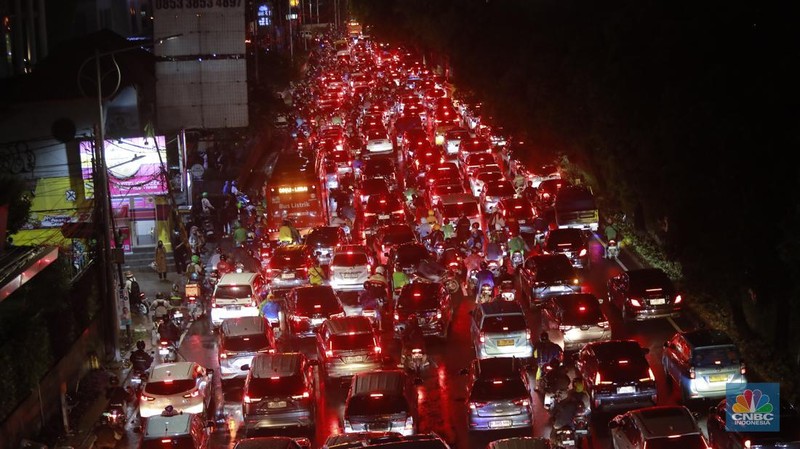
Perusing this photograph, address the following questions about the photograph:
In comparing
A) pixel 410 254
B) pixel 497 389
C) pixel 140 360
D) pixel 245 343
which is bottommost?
pixel 140 360

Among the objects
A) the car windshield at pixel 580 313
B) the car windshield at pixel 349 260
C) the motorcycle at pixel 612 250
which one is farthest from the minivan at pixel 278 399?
the motorcycle at pixel 612 250

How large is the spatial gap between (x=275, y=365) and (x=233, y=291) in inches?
372

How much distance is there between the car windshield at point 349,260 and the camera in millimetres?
33594

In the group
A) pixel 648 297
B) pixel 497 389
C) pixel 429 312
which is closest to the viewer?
pixel 497 389

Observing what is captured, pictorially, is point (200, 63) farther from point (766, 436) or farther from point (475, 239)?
point (766, 436)

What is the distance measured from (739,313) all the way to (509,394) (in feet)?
28.6

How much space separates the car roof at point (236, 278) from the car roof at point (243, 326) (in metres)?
5.07

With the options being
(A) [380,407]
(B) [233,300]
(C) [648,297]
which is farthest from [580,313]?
(B) [233,300]

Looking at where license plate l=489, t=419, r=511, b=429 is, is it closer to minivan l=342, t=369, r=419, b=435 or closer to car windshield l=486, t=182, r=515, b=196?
minivan l=342, t=369, r=419, b=435

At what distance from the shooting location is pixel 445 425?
868 inches

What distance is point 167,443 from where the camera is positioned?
19.1m

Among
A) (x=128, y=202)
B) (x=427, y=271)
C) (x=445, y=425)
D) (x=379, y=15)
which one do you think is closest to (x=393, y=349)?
(x=427, y=271)

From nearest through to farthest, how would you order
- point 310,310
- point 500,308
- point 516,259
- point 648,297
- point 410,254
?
1. point 500,308
2. point 648,297
3. point 310,310
4. point 410,254
5. point 516,259

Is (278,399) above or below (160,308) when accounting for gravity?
above
